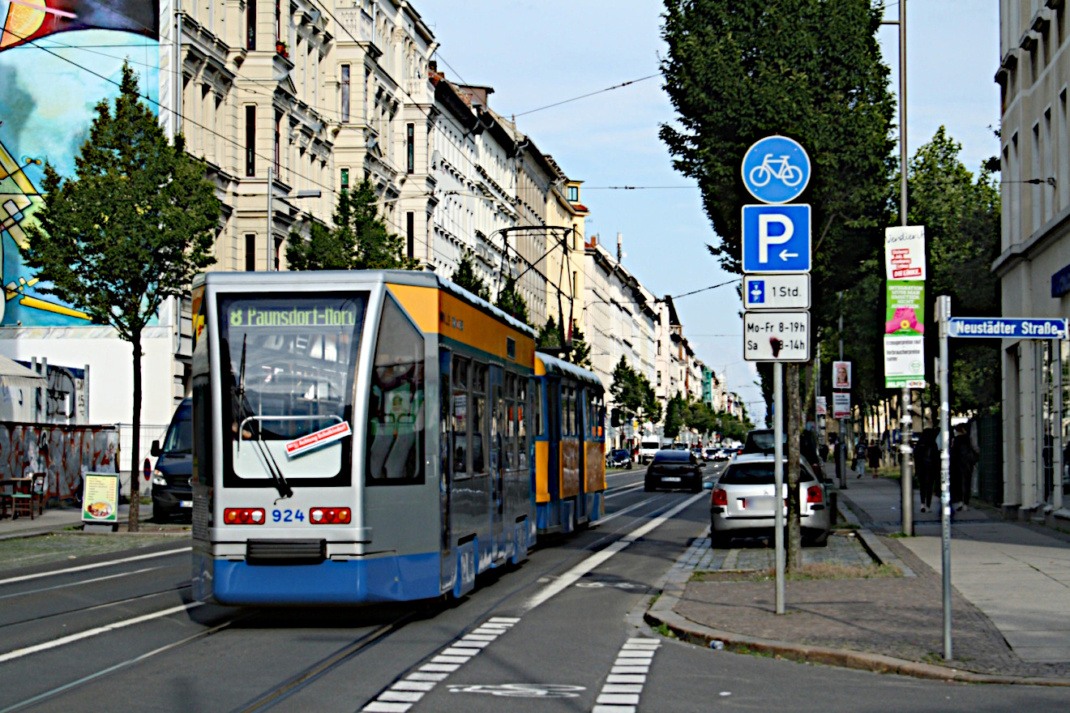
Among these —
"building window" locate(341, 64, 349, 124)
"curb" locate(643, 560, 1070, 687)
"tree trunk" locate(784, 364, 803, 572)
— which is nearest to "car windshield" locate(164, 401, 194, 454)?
"tree trunk" locate(784, 364, 803, 572)

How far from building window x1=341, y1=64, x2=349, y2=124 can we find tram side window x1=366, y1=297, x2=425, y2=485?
5052 cm

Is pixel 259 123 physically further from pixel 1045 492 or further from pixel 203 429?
pixel 203 429

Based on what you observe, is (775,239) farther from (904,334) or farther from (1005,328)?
(904,334)

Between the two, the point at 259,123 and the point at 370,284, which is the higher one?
the point at 259,123

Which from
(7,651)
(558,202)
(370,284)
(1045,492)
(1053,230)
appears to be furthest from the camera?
(558,202)

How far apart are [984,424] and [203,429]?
26.8 metres

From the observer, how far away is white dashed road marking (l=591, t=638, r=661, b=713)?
9000mm

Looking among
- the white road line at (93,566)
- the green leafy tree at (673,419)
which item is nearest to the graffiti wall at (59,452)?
the white road line at (93,566)

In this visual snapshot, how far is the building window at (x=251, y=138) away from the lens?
168 feet

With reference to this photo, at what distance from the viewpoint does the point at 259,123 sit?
5153 cm

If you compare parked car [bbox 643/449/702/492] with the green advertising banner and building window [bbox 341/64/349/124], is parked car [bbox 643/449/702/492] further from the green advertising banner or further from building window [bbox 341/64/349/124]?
the green advertising banner

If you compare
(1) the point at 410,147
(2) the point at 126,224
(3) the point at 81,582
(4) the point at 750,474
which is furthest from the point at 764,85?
(1) the point at 410,147

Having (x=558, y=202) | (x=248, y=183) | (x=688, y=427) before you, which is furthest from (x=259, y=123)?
(x=688, y=427)

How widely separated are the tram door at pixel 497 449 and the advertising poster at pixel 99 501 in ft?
42.7
